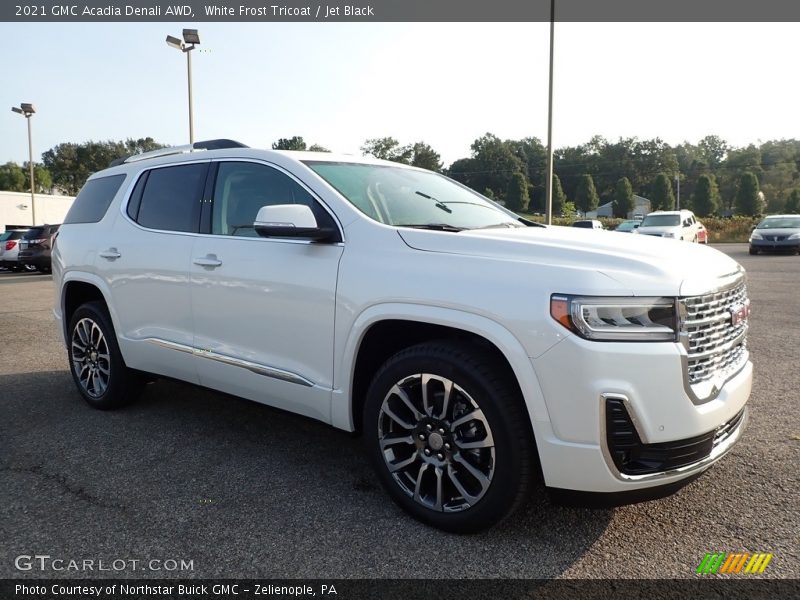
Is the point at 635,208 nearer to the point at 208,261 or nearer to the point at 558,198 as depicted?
the point at 558,198

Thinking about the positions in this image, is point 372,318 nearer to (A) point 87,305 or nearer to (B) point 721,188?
(A) point 87,305

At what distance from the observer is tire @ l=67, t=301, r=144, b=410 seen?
15.4 feet

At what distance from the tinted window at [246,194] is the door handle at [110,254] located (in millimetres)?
1053

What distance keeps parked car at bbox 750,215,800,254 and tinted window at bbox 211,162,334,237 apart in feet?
78.7

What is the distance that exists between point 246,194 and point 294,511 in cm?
190

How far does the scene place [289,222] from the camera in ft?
10.4

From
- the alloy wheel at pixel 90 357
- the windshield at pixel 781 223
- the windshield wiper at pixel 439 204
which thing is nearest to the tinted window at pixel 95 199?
the alloy wheel at pixel 90 357

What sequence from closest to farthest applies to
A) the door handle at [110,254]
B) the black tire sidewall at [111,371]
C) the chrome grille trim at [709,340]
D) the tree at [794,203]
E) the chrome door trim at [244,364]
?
the chrome grille trim at [709,340]
the chrome door trim at [244,364]
the door handle at [110,254]
the black tire sidewall at [111,371]
the tree at [794,203]

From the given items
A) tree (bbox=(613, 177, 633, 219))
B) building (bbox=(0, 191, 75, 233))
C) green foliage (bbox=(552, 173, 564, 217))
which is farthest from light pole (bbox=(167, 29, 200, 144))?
tree (bbox=(613, 177, 633, 219))

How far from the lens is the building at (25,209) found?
5031 centimetres

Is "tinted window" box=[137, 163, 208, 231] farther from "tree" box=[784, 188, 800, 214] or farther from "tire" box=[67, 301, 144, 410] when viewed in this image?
"tree" box=[784, 188, 800, 214]

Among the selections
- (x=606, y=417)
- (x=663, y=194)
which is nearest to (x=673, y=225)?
(x=606, y=417)

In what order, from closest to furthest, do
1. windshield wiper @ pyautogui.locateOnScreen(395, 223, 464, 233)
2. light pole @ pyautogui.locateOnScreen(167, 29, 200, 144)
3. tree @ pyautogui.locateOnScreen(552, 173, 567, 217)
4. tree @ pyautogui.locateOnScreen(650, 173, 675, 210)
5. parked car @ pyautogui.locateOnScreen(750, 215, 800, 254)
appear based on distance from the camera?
windshield wiper @ pyautogui.locateOnScreen(395, 223, 464, 233) → light pole @ pyautogui.locateOnScreen(167, 29, 200, 144) → parked car @ pyautogui.locateOnScreen(750, 215, 800, 254) → tree @ pyautogui.locateOnScreen(650, 173, 675, 210) → tree @ pyautogui.locateOnScreen(552, 173, 567, 217)

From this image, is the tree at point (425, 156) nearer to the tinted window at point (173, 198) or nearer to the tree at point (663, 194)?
the tree at point (663, 194)
